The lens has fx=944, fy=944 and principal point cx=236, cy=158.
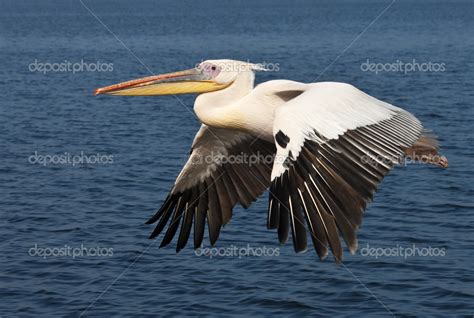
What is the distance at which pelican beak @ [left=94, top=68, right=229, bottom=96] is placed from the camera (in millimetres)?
7855

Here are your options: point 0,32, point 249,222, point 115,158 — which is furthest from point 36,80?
point 0,32

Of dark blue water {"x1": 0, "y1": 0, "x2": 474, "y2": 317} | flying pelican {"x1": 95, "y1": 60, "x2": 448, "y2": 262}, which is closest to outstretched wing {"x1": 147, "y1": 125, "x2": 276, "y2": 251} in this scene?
flying pelican {"x1": 95, "y1": 60, "x2": 448, "y2": 262}

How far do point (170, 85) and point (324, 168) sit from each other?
212 centimetres

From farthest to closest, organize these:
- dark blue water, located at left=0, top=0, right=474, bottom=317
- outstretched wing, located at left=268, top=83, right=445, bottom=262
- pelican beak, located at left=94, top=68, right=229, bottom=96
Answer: dark blue water, located at left=0, top=0, right=474, bottom=317 < pelican beak, located at left=94, top=68, right=229, bottom=96 < outstretched wing, located at left=268, top=83, right=445, bottom=262

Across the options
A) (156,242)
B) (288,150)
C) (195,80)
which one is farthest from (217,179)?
(156,242)

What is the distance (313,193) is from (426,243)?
8.03 m

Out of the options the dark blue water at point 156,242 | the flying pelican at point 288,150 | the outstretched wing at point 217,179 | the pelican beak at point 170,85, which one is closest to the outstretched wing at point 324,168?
the flying pelican at point 288,150

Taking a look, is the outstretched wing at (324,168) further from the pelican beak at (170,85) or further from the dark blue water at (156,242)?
the dark blue water at (156,242)

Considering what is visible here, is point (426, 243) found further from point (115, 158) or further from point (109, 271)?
point (115, 158)

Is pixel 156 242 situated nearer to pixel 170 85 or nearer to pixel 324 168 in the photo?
pixel 170 85

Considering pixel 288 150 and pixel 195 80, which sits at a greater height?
pixel 195 80

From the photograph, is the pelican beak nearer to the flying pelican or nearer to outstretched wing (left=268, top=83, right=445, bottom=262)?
the flying pelican

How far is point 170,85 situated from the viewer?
26.3ft

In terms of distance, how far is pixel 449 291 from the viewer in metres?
12.2
